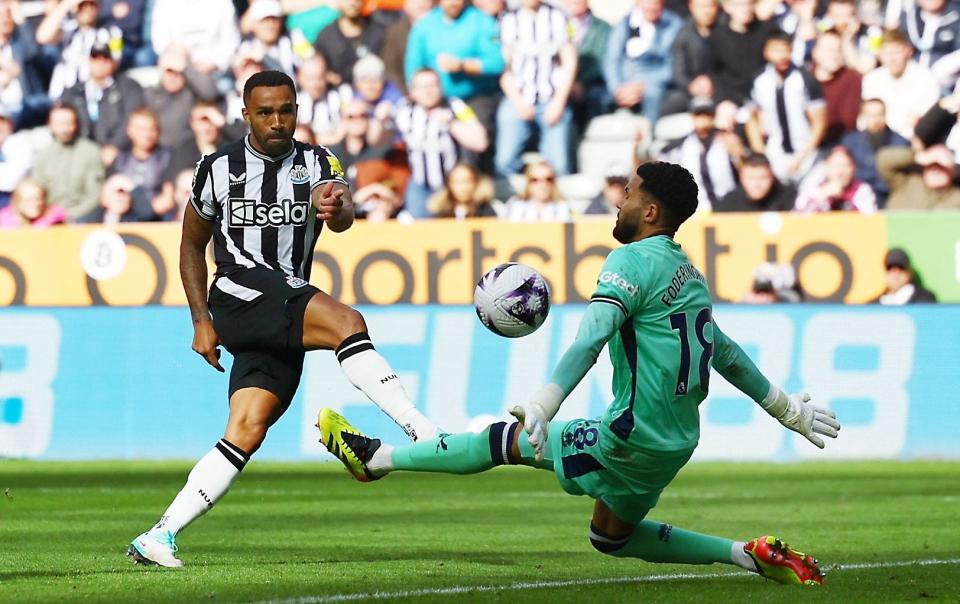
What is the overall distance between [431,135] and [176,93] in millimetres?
3058

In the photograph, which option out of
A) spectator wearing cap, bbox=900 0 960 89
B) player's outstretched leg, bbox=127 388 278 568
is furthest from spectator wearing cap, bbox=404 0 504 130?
player's outstretched leg, bbox=127 388 278 568

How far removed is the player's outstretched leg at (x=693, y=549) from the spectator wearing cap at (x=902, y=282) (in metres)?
9.04

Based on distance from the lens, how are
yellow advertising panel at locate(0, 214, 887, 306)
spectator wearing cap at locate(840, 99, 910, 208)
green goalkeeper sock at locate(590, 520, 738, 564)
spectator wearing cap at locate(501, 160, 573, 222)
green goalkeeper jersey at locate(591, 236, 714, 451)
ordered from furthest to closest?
1. spectator wearing cap at locate(501, 160, 573, 222)
2. spectator wearing cap at locate(840, 99, 910, 208)
3. yellow advertising panel at locate(0, 214, 887, 306)
4. green goalkeeper sock at locate(590, 520, 738, 564)
5. green goalkeeper jersey at locate(591, 236, 714, 451)

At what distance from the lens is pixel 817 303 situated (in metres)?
15.3

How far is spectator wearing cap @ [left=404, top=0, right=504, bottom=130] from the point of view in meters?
18.1

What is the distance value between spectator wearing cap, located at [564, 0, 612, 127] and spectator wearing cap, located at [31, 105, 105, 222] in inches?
206

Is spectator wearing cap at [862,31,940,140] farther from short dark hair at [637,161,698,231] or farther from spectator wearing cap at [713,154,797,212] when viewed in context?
short dark hair at [637,161,698,231]

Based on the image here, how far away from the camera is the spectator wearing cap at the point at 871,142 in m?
16.6

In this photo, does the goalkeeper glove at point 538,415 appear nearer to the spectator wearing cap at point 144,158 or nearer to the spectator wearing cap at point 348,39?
the spectator wearing cap at point 144,158

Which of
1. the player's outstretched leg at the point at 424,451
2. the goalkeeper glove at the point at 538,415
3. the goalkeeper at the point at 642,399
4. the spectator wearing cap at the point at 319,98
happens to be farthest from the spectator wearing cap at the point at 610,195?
the goalkeeper glove at the point at 538,415

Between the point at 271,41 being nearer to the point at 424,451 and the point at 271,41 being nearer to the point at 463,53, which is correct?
the point at 463,53

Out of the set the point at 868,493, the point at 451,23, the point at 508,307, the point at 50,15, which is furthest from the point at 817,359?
the point at 50,15

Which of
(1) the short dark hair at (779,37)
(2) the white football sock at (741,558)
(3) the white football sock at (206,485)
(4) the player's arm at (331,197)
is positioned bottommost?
(2) the white football sock at (741,558)

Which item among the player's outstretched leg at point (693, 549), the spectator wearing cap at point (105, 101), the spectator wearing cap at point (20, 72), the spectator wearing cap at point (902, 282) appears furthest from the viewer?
the spectator wearing cap at point (20, 72)
